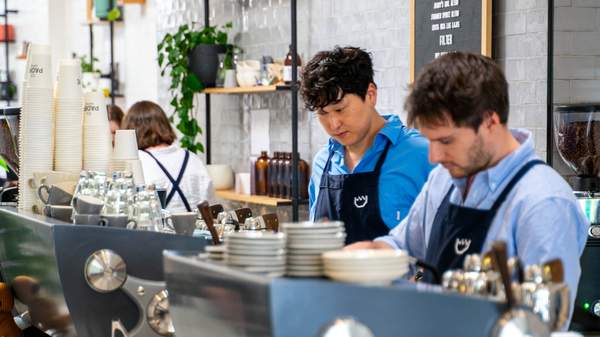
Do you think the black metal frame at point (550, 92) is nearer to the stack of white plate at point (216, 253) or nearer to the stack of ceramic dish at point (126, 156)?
the stack of ceramic dish at point (126, 156)

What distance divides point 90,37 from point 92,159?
6.76 metres

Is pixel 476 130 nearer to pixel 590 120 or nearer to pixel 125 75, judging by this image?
pixel 590 120

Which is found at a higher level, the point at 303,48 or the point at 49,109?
the point at 303,48

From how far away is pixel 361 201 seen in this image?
322 centimetres

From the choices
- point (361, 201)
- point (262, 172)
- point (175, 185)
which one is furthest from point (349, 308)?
point (262, 172)

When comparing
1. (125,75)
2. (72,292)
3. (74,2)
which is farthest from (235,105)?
(72,292)

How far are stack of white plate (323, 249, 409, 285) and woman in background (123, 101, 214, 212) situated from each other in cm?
355

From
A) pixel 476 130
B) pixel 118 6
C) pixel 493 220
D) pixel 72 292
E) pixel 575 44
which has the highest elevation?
pixel 118 6

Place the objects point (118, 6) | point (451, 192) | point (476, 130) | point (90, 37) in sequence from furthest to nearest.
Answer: point (90, 37)
point (118, 6)
point (451, 192)
point (476, 130)

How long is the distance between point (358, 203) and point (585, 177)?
1446 mm

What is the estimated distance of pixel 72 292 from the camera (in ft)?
9.66

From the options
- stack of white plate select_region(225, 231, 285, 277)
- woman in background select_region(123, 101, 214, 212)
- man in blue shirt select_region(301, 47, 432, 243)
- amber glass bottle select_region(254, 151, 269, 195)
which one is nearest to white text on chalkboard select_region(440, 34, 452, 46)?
woman in background select_region(123, 101, 214, 212)

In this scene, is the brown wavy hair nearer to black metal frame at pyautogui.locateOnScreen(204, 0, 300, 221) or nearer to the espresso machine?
black metal frame at pyautogui.locateOnScreen(204, 0, 300, 221)

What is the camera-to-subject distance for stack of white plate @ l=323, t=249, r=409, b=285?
6.05 feet
